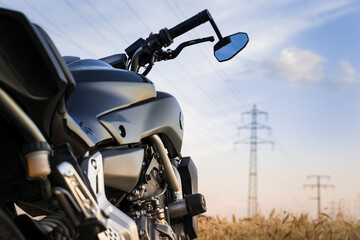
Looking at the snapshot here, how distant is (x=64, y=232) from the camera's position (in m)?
1.89

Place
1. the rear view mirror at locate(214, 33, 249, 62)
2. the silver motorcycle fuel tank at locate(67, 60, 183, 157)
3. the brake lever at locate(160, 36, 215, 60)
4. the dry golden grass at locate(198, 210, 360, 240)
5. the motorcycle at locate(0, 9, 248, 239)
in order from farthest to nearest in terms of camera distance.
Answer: the dry golden grass at locate(198, 210, 360, 240) → the brake lever at locate(160, 36, 215, 60) → the rear view mirror at locate(214, 33, 249, 62) → the silver motorcycle fuel tank at locate(67, 60, 183, 157) → the motorcycle at locate(0, 9, 248, 239)

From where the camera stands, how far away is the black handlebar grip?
3598mm

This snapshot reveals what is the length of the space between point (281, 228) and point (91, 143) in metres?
3.08

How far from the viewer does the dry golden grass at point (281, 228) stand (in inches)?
186

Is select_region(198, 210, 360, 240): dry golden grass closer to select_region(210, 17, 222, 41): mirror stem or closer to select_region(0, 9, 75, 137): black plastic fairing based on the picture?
select_region(210, 17, 222, 41): mirror stem

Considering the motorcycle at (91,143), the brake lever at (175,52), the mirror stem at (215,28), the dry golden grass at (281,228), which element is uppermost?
the mirror stem at (215,28)

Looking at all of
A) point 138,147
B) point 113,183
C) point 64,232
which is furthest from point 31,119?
point 138,147

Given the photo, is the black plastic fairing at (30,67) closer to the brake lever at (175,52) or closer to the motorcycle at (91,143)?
the motorcycle at (91,143)

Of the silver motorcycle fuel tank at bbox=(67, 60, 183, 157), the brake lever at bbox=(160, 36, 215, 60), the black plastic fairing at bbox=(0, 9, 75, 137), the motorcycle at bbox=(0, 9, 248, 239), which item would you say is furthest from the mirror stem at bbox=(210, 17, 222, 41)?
the black plastic fairing at bbox=(0, 9, 75, 137)

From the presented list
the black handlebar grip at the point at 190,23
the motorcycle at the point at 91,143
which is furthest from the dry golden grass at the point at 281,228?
the black handlebar grip at the point at 190,23

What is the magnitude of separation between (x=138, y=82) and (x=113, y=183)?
2.12ft

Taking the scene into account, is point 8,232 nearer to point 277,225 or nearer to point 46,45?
point 46,45

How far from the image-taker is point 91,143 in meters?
2.24

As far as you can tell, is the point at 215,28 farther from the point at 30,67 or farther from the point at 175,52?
the point at 30,67
